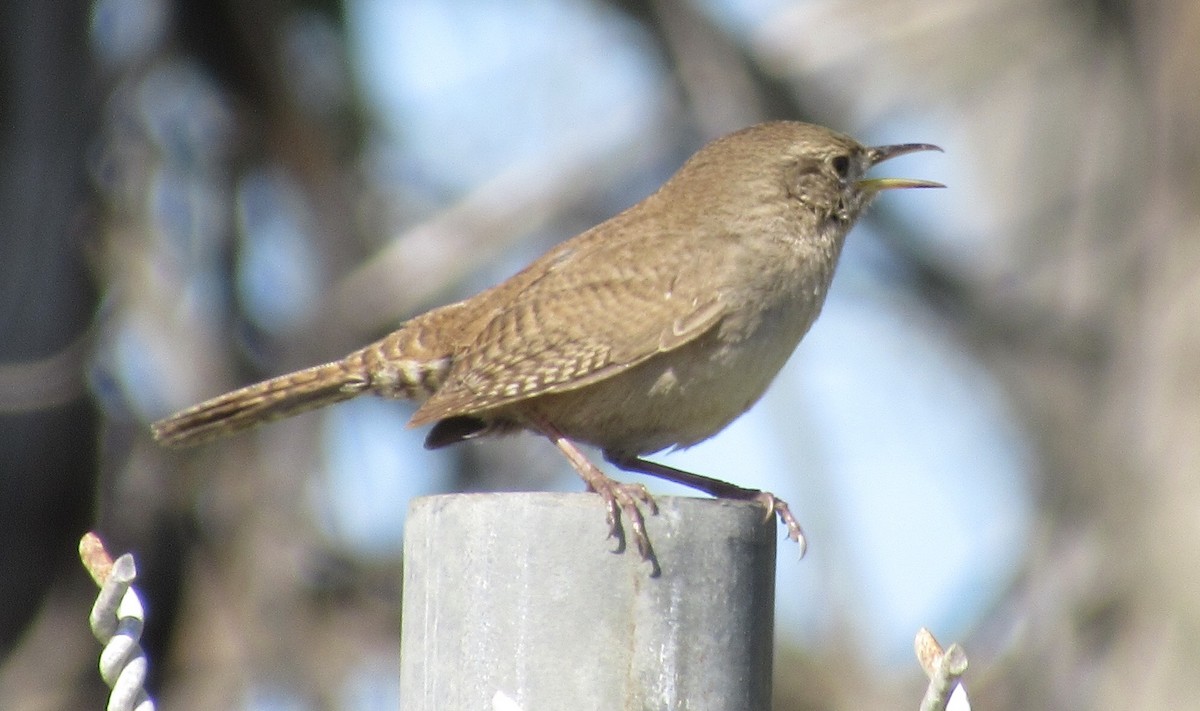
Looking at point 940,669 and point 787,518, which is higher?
point 787,518

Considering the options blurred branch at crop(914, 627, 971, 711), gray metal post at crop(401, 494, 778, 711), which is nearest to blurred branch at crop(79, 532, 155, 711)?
gray metal post at crop(401, 494, 778, 711)

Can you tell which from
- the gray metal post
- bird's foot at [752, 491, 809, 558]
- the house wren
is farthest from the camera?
the house wren

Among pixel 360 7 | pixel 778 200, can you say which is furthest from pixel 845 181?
pixel 360 7

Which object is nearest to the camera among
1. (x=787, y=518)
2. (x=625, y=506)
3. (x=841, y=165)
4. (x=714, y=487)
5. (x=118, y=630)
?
(x=118, y=630)

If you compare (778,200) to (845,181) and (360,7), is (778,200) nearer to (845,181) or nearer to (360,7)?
(845,181)

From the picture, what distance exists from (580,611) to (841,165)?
6.60ft

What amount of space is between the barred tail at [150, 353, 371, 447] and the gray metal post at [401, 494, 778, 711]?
1317 millimetres

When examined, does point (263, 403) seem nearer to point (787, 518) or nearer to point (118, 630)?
point (787, 518)

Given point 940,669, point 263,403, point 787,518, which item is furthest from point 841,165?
point 940,669

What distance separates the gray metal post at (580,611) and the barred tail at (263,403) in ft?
4.32

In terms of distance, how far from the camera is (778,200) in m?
3.78

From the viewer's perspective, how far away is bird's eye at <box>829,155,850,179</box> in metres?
3.95

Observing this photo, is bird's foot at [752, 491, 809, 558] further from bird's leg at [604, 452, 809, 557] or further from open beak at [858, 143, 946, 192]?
open beak at [858, 143, 946, 192]

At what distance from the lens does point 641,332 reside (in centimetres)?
337
